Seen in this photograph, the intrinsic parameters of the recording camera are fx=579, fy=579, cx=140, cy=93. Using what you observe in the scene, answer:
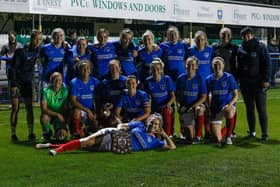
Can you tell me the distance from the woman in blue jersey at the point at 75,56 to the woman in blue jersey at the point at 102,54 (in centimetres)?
13

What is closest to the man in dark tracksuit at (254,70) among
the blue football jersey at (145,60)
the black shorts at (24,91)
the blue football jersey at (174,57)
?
the blue football jersey at (174,57)

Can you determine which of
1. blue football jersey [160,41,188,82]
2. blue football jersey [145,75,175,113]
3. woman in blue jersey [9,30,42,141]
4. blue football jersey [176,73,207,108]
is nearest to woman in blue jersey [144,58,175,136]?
blue football jersey [145,75,175,113]

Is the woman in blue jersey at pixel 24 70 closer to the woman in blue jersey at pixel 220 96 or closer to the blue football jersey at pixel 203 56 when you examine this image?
the blue football jersey at pixel 203 56

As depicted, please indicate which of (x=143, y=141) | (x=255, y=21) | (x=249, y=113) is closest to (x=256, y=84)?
(x=249, y=113)

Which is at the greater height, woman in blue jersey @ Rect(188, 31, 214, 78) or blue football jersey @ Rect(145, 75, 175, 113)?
woman in blue jersey @ Rect(188, 31, 214, 78)

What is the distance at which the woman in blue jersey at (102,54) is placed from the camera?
9742 millimetres

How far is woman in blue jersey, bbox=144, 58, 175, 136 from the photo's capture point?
9.30 m

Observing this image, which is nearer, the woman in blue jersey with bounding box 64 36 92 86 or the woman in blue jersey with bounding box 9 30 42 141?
the woman in blue jersey with bounding box 9 30 42 141

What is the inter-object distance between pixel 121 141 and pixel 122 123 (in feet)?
2.18

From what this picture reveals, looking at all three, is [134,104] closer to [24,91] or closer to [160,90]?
[160,90]

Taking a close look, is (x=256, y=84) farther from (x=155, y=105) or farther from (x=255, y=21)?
(x=255, y=21)

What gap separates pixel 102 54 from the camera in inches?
386

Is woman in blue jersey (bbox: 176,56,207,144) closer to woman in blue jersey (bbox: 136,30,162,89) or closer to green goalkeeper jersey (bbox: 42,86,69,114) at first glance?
woman in blue jersey (bbox: 136,30,162,89)

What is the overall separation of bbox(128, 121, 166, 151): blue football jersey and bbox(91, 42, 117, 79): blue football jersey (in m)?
1.68
